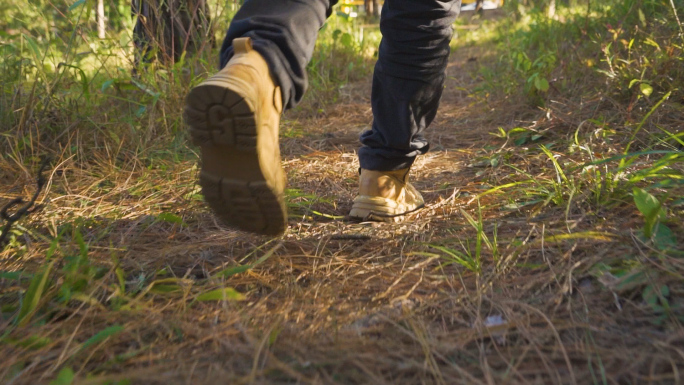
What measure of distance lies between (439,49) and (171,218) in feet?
2.57

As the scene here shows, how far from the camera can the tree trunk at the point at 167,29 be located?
220cm

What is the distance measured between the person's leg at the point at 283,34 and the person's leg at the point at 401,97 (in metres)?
0.24

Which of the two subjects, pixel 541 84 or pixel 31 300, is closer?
pixel 31 300

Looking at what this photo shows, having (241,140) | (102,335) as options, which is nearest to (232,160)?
(241,140)

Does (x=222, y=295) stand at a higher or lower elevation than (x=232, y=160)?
lower

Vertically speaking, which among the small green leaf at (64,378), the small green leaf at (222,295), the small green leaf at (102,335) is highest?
the small green leaf at (64,378)

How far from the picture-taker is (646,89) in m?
1.94

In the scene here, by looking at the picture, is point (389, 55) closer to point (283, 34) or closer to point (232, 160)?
point (283, 34)

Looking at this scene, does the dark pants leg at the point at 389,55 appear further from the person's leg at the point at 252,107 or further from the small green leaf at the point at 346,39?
the small green leaf at the point at 346,39

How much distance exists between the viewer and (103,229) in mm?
1427

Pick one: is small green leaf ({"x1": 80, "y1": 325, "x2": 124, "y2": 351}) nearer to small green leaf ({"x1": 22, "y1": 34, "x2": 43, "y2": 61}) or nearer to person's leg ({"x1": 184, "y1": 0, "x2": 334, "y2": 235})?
person's leg ({"x1": 184, "y1": 0, "x2": 334, "y2": 235})

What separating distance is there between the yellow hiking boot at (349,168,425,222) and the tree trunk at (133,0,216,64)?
42.9 inches

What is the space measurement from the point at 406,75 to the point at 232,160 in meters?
0.56

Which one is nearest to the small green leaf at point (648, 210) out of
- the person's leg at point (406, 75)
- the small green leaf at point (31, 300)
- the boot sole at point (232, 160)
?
the person's leg at point (406, 75)
